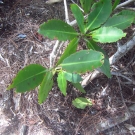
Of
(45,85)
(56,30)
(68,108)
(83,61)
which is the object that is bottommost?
(68,108)

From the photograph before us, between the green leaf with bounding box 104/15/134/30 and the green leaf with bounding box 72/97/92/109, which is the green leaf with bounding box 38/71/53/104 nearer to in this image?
the green leaf with bounding box 104/15/134/30

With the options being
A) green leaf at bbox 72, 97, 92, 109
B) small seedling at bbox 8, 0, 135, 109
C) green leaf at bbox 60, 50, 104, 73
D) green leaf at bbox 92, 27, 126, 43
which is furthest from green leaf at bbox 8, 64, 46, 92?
green leaf at bbox 72, 97, 92, 109

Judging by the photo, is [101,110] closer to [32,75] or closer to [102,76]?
[102,76]

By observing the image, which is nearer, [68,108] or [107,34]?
[107,34]

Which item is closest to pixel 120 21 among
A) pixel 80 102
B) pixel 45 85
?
pixel 45 85

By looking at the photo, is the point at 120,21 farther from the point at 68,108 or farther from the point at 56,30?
the point at 68,108
